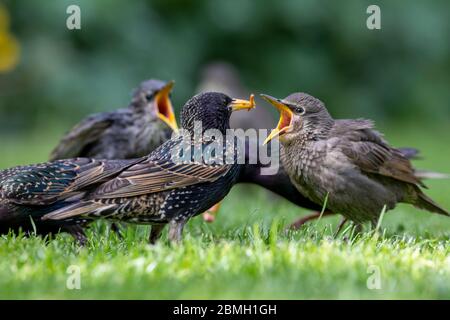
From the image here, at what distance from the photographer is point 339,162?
612 centimetres

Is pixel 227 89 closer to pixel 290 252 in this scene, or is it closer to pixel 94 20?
pixel 94 20

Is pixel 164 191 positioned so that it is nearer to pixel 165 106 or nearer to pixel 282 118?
pixel 282 118

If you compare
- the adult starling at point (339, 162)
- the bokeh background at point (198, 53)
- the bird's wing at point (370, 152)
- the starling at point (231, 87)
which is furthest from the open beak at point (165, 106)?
the bokeh background at point (198, 53)

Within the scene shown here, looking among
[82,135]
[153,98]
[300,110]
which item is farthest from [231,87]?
[300,110]

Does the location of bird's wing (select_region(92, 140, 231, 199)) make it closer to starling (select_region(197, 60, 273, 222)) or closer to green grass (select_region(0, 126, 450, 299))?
green grass (select_region(0, 126, 450, 299))

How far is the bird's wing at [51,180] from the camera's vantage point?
595cm

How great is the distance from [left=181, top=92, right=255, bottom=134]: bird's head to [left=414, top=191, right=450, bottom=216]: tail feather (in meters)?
1.65

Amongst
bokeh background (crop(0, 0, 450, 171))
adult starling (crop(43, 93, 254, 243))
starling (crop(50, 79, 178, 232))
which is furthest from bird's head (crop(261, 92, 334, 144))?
bokeh background (crop(0, 0, 450, 171))

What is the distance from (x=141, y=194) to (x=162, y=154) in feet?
1.32

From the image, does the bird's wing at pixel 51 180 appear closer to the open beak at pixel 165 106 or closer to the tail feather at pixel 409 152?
the open beak at pixel 165 106

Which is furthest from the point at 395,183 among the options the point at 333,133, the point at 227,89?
the point at 227,89

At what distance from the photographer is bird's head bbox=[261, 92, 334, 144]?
6289 mm

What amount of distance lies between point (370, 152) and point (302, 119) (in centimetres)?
57

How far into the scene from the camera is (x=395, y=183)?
6.48 m
